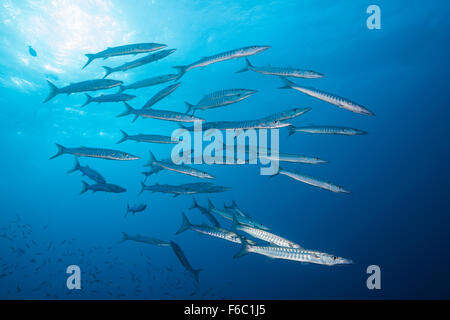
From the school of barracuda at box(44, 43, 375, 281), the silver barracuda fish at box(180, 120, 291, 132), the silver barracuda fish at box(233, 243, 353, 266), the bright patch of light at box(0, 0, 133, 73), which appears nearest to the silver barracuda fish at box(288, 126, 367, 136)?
the school of barracuda at box(44, 43, 375, 281)

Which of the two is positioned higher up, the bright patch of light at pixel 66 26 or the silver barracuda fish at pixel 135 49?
the bright patch of light at pixel 66 26

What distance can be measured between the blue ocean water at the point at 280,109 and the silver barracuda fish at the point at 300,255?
0.27 meters

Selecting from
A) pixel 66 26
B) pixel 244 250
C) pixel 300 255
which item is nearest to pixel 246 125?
pixel 244 250

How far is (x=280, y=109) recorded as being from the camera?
2925cm

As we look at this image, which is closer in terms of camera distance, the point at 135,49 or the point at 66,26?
the point at 135,49

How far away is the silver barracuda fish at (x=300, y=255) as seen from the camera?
3607 mm

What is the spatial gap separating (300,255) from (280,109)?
88.4 feet

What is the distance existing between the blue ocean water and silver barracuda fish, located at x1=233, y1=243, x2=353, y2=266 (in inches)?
10.6

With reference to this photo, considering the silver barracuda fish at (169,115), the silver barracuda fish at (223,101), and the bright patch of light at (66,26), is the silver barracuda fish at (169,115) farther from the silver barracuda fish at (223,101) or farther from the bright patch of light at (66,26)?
the bright patch of light at (66,26)

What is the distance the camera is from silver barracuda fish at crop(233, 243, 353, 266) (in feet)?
11.8

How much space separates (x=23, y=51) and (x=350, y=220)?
5860 centimetres

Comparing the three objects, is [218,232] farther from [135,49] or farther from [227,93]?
[135,49]

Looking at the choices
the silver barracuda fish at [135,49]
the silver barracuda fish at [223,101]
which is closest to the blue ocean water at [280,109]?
the silver barracuda fish at [223,101]

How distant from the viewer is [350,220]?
53.9m
